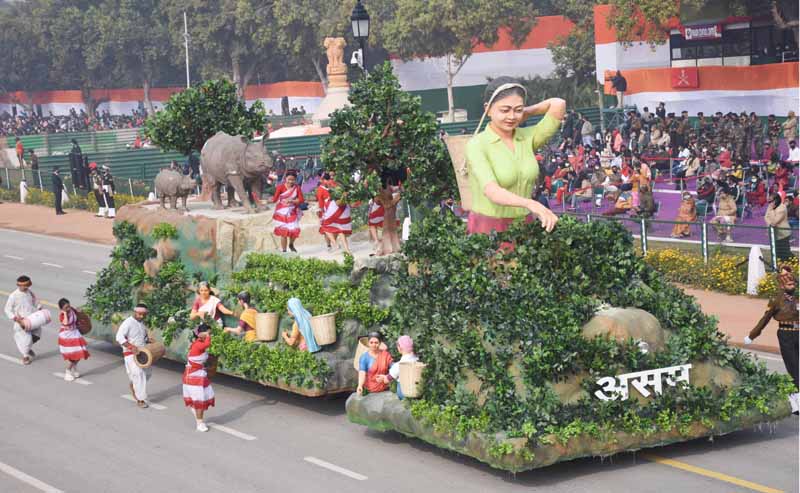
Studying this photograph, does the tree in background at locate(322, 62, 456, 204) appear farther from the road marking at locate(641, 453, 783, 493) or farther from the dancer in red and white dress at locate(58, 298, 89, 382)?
the dancer in red and white dress at locate(58, 298, 89, 382)

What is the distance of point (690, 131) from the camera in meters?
40.6

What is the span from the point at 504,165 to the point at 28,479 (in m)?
7.12

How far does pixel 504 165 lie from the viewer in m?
15.5

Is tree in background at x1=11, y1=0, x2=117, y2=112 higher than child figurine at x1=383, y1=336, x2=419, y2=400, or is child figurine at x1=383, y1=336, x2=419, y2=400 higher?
tree in background at x1=11, y1=0, x2=117, y2=112

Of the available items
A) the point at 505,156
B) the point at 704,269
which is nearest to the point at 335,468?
the point at 505,156

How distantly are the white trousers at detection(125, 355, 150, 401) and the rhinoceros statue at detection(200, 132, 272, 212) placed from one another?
375 cm

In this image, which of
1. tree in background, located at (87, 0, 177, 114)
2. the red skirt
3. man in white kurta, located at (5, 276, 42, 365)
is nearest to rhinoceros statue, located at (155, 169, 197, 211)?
man in white kurta, located at (5, 276, 42, 365)

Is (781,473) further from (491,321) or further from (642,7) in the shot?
(642,7)

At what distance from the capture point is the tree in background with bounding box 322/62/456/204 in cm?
1755

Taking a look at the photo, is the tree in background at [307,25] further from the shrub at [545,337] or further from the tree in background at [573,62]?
the shrub at [545,337]

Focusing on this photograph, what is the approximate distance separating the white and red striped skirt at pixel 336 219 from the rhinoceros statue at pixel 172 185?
13.7 feet

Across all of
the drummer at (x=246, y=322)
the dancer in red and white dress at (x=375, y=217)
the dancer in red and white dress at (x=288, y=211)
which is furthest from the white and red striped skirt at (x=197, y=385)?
the dancer in red and white dress at (x=375, y=217)

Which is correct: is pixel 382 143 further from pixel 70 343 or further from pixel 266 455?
pixel 70 343

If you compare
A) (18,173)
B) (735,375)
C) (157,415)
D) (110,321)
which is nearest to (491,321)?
(735,375)
